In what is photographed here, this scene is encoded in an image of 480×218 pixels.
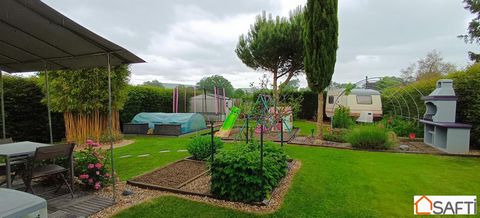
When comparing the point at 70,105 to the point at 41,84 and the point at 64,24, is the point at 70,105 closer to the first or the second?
the point at 41,84

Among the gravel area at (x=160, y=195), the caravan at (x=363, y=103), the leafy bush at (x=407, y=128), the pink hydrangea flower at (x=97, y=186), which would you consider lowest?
the gravel area at (x=160, y=195)

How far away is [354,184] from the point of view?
3.90 m

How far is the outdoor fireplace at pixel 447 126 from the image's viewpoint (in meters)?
6.24

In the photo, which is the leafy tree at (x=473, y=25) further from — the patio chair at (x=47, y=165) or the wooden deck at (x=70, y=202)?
the patio chair at (x=47, y=165)

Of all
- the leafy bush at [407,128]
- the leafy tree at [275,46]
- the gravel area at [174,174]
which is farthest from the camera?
the leafy tree at [275,46]

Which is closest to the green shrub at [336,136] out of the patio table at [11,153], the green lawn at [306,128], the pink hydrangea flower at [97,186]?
the green lawn at [306,128]

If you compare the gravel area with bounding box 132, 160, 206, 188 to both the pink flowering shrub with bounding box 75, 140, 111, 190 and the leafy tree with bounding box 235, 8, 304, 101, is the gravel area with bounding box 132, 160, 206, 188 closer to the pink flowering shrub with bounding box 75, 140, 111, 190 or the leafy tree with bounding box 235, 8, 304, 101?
A: the pink flowering shrub with bounding box 75, 140, 111, 190

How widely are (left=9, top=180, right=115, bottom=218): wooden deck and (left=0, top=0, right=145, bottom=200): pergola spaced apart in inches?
31.2

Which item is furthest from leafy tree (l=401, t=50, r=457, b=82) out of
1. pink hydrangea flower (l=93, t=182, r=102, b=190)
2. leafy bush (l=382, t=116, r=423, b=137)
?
pink hydrangea flower (l=93, t=182, r=102, b=190)

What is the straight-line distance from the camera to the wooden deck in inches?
107

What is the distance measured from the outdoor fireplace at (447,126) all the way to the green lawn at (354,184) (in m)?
0.74

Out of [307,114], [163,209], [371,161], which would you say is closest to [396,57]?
[307,114]

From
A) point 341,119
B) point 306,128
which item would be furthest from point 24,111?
point 341,119

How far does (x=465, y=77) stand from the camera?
6816 millimetres
